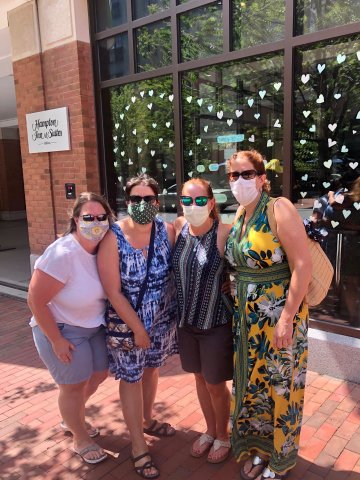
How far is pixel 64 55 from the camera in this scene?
5480 mm

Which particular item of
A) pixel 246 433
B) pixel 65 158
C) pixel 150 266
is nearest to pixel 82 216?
pixel 150 266

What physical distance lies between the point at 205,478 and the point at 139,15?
15.7ft

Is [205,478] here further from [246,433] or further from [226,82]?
[226,82]

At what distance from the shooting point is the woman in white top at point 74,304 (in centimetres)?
245

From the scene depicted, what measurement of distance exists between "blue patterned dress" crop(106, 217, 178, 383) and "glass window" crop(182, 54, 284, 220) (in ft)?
6.49

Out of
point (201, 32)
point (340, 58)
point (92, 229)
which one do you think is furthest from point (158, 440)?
point (201, 32)

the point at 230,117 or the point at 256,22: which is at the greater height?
the point at 256,22

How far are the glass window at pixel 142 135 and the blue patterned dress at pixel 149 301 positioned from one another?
262 centimetres

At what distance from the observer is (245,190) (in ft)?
7.70

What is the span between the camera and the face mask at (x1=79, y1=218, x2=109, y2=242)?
247 cm

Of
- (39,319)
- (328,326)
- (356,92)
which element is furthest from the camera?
(328,326)

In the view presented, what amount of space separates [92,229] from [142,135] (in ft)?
10.4

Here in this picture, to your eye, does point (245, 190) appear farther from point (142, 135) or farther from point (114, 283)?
point (142, 135)

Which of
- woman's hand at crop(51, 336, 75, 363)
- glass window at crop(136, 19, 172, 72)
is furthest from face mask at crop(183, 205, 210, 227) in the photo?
glass window at crop(136, 19, 172, 72)
